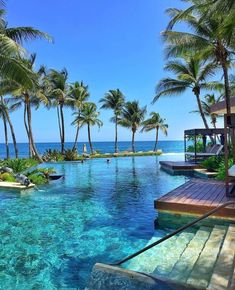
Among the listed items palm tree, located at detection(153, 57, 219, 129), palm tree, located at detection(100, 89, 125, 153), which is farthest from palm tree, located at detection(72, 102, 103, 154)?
palm tree, located at detection(153, 57, 219, 129)

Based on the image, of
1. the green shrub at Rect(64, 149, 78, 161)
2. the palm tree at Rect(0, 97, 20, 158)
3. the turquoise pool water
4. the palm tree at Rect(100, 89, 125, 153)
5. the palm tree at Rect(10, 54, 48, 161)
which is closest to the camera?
the turquoise pool water

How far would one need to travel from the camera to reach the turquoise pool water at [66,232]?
4922 mm

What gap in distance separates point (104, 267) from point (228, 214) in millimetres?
3280

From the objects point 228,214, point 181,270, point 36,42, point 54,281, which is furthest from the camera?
point 36,42

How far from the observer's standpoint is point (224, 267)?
13.2 ft

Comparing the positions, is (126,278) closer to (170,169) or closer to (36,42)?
(36,42)

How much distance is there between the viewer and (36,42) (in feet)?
41.8

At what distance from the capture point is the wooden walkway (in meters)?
6.74

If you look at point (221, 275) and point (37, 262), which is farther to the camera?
point (37, 262)

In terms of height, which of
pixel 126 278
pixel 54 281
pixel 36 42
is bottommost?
pixel 54 281

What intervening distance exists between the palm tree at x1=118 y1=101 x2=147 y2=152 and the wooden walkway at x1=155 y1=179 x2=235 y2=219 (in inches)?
1157

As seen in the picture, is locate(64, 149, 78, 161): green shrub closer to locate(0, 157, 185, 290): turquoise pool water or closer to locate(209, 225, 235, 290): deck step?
locate(0, 157, 185, 290): turquoise pool water

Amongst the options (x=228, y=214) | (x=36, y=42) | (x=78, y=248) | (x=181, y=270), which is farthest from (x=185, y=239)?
(x=36, y=42)

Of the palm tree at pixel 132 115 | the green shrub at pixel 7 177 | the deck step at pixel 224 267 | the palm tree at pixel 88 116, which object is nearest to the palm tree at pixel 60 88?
the palm tree at pixel 88 116
